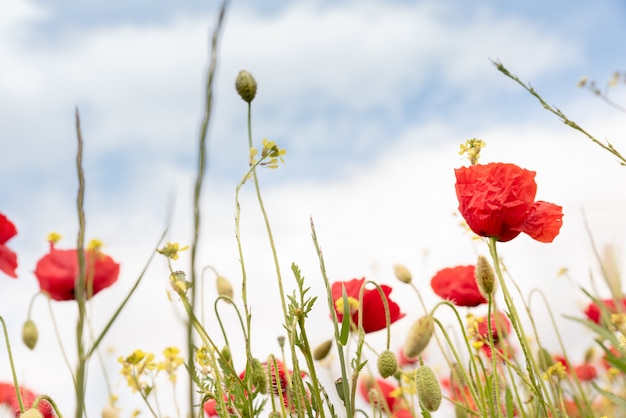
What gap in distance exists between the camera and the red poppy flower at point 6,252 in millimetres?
1238

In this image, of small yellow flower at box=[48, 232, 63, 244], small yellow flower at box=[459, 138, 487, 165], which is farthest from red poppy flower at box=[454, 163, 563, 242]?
small yellow flower at box=[48, 232, 63, 244]

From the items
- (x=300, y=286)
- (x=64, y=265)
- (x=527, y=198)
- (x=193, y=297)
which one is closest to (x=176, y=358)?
(x=64, y=265)

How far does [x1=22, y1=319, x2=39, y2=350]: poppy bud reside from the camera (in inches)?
56.9

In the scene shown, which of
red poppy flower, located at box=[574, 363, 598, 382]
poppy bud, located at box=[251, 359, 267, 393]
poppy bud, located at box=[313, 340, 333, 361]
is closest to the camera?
poppy bud, located at box=[251, 359, 267, 393]

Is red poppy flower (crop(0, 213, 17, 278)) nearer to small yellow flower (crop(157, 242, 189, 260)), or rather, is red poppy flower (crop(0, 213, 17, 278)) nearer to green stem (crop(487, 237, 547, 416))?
small yellow flower (crop(157, 242, 189, 260))

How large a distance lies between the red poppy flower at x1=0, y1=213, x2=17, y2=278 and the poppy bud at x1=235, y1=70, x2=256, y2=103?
19.8 inches

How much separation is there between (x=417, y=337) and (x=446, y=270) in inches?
A: 22.2

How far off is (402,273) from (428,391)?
1.67 ft

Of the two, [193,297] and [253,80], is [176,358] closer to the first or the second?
[253,80]

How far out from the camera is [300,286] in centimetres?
111

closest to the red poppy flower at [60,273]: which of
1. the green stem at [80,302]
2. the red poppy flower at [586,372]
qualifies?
the green stem at [80,302]

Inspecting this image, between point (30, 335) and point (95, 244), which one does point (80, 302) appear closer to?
point (95, 244)

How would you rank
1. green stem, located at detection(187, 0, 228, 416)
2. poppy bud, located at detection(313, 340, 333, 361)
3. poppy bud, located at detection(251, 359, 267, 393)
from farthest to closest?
poppy bud, located at detection(313, 340, 333, 361) → poppy bud, located at detection(251, 359, 267, 393) → green stem, located at detection(187, 0, 228, 416)

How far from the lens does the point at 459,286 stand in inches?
72.2
